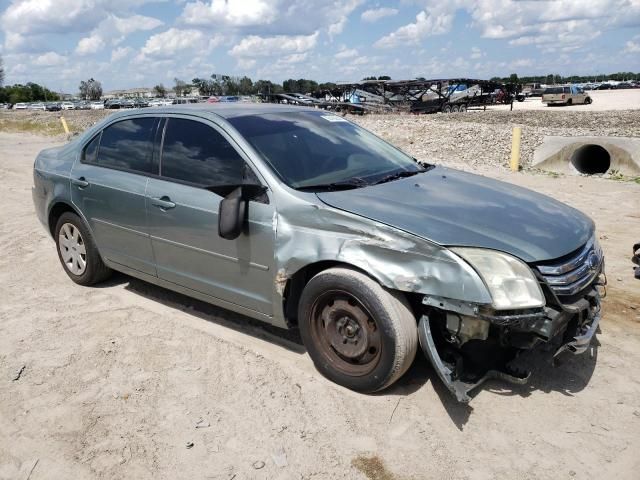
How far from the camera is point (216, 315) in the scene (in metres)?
4.77

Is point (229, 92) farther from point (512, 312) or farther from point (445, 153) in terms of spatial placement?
point (512, 312)

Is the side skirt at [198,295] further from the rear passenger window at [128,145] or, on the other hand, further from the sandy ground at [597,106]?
the sandy ground at [597,106]

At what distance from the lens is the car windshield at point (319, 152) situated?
3826 millimetres

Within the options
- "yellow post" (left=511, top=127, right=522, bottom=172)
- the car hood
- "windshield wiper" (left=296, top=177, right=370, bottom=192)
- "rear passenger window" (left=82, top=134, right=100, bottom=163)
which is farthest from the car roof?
"yellow post" (left=511, top=127, right=522, bottom=172)

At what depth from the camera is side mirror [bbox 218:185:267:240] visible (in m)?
3.59

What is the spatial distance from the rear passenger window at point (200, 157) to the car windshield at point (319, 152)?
0.57 ft

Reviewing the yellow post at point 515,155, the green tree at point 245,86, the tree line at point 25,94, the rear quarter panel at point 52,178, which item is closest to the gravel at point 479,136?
the yellow post at point 515,155

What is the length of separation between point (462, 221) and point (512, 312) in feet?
1.99

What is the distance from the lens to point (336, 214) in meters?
3.36

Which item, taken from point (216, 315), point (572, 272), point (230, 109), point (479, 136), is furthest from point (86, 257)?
point (479, 136)

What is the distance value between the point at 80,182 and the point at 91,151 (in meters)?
0.31

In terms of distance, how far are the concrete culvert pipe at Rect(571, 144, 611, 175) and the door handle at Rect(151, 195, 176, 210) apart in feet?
31.5

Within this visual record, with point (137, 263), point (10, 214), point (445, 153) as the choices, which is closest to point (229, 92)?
point (445, 153)

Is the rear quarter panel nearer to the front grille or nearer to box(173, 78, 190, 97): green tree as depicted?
the front grille
